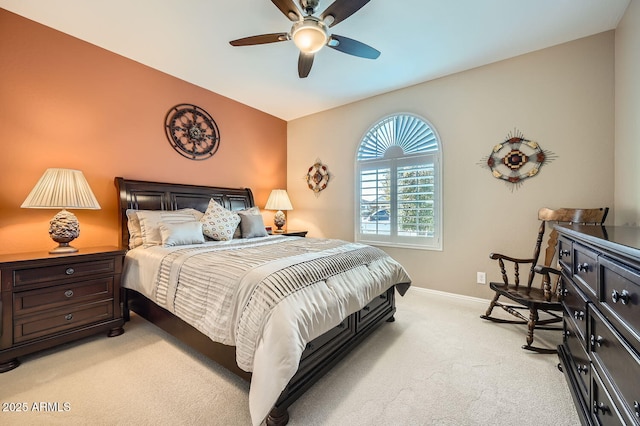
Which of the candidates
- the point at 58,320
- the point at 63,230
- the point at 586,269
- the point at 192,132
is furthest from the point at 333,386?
the point at 192,132

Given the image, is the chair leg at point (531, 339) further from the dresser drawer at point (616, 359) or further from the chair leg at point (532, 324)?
the dresser drawer at point (616, 359)

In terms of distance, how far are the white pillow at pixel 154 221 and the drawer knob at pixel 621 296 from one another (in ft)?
9.90

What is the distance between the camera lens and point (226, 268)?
1658 mm

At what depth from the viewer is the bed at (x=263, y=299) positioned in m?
1.31

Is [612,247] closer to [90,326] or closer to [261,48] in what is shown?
[261,48]

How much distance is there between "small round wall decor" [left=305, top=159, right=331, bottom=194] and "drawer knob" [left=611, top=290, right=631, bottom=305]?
139 inches

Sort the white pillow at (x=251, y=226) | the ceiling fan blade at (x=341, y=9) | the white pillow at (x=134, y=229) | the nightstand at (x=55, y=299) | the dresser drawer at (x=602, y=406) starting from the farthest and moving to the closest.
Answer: the white pillow at (x=251, y=226)
the white pillow at (x=134, y=229)
the nightstand at (x=55, y=299)
the ceiling fan blade at (x=341, y=9)
the dresser drawer at (x=602, y=406)

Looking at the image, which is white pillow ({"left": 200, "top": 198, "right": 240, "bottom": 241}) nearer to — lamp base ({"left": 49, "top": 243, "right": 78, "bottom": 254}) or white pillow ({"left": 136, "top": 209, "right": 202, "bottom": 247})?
white pillow ({"left": 136, "top": 209, "right": 202, "bottom": 247})

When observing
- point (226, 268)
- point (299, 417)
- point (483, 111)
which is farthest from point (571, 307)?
point (483, 111)

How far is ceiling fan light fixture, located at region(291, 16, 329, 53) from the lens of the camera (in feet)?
5.99

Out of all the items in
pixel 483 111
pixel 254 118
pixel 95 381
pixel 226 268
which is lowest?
pixel 95 381

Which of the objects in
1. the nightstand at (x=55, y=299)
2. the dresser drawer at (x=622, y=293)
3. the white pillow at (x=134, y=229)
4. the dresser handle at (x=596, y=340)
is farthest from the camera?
the white pillow at (x=134, y=229)

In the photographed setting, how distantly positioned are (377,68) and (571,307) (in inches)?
111

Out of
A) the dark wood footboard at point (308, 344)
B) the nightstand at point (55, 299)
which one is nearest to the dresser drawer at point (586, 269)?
the dark wood footboard at point (308, 344)
